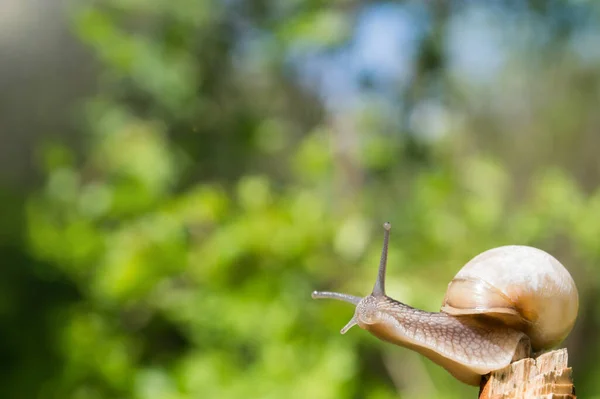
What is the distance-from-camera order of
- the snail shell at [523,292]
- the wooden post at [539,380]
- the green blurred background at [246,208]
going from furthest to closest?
the green blurred background at [246,208] → the snail shell at [523,292] → the wooden post at [539,380]

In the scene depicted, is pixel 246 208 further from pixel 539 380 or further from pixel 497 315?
pixel 539 380

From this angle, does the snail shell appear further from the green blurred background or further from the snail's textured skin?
the green blurred background

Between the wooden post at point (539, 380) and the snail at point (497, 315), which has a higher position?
the snail at point (497, 315)

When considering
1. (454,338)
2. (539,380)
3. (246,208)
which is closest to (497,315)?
(454,338)

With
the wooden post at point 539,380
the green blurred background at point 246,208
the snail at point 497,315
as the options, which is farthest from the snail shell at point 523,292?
the green blurred background at point 246,208

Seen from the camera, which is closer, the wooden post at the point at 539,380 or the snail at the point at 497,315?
the wooden post at the point at 539,380

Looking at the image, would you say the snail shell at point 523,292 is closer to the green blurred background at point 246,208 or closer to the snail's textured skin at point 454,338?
the snail's textured skin at point 454,338

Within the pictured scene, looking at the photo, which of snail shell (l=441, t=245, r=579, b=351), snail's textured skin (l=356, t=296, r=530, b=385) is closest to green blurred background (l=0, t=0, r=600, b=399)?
snail's textured skin (l=356, t=296, r=530, b=385)

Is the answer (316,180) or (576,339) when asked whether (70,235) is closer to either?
(316,180)
